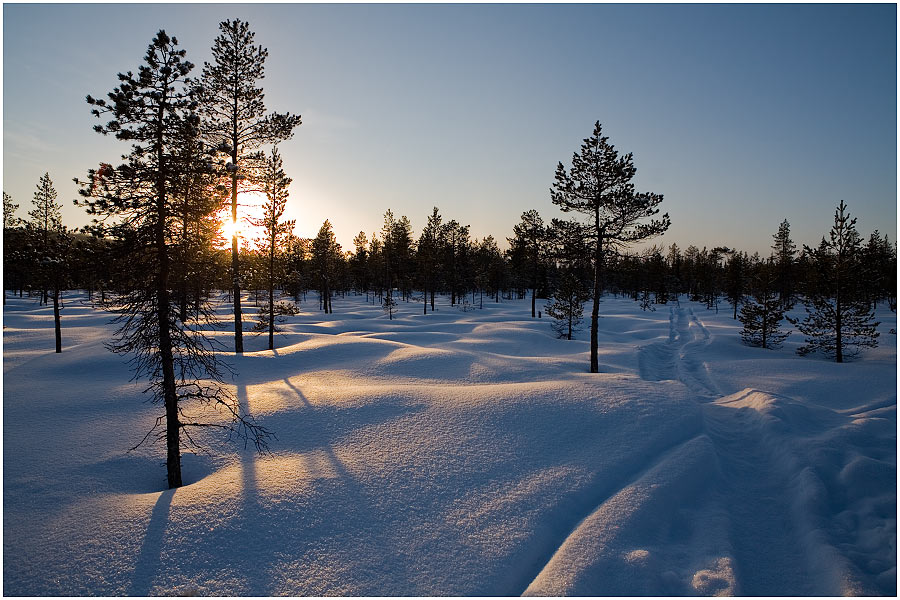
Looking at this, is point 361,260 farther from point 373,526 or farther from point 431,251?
point 373,526

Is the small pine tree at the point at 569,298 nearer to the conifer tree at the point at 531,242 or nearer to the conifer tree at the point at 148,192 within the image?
the conifer tree at the point at 531,242

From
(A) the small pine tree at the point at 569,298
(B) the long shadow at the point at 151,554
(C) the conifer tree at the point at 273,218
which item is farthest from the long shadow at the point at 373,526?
(A) the small pine tree at the point at 569,298

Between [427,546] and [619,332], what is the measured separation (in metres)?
36.7

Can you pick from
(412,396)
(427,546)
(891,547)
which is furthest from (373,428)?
(891,547)

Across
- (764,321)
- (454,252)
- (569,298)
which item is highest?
(454,252)

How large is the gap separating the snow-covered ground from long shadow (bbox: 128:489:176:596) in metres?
0.03

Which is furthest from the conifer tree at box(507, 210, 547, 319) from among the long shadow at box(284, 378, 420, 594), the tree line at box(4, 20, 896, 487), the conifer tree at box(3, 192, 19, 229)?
the conifer tree at box(3, 192, 19, 229)

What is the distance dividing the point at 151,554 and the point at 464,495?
5.38m

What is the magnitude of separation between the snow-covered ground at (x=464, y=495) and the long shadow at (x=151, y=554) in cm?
3

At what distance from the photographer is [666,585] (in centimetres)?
574

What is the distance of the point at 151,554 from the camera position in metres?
5.98

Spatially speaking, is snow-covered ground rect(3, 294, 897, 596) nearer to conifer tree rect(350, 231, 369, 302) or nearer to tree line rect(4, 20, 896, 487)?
tree line rect(4, 20, 896, 487)

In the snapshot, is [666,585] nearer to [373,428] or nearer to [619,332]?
[373,428]

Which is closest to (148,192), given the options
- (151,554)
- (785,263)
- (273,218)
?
(151,554)
